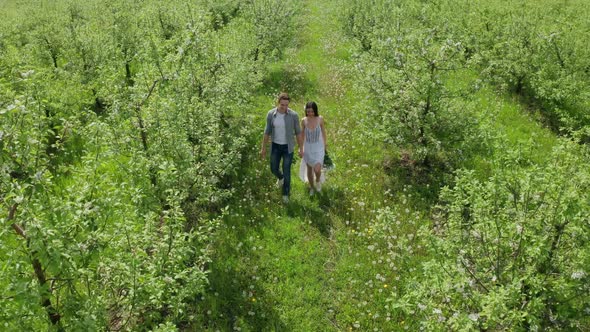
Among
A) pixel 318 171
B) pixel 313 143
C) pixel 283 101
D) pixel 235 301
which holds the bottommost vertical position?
pixel 235 301

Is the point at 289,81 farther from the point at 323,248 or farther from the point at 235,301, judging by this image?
the point at 235,301

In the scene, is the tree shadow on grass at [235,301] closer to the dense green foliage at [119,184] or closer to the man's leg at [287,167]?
the dense green foliage at [119,184]

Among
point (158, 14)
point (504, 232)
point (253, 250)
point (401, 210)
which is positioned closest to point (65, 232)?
point (253, 250)

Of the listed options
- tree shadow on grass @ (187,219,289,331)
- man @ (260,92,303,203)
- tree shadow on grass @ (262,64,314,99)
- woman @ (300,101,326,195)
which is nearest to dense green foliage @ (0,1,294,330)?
tree shadow on grass @ (187,219,289,331)

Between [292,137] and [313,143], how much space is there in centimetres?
55

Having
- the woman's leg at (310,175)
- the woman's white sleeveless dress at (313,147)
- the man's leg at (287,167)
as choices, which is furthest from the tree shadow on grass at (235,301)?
the woman's white sleeveless dress at (313,147)

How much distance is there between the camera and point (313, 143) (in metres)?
10.1

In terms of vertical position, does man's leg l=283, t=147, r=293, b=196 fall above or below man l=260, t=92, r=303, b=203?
below

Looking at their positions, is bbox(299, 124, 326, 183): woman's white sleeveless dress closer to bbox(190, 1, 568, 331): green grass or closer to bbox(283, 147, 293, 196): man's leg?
bbox(283, 147, 293, 196): man's leg

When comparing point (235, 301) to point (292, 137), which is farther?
point (292, 137)

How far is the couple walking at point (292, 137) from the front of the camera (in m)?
9.77

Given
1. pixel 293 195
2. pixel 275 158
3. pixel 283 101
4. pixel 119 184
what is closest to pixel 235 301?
pixel 119 184

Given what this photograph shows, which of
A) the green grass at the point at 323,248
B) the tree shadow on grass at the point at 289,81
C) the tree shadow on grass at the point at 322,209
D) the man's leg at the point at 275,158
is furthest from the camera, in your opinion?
the tree shadow on grass at the point at 289,81

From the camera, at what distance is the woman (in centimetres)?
988
